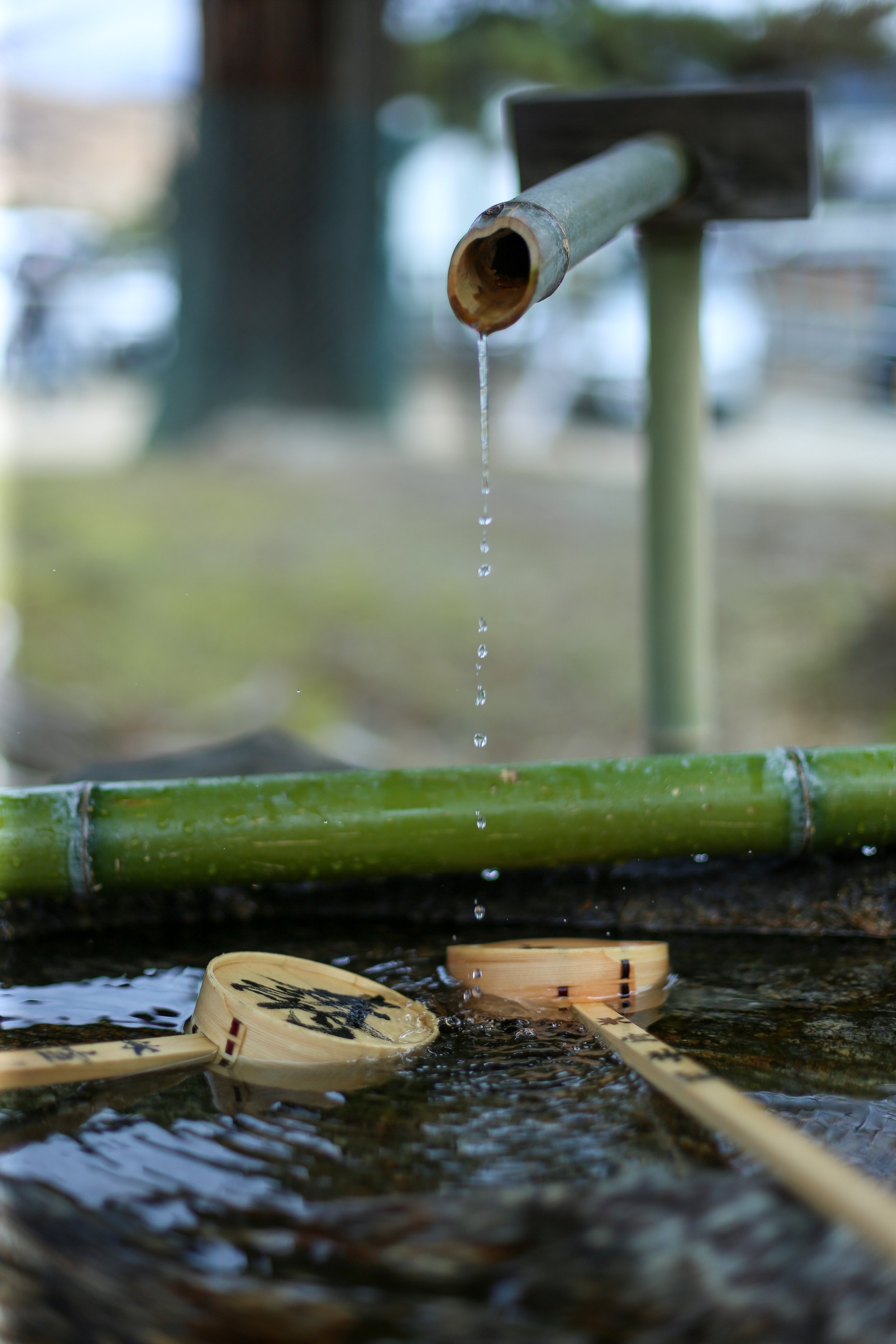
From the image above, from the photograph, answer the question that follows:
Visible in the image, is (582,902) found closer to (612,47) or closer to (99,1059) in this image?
(99,1059)

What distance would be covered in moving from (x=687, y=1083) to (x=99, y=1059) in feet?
2.58

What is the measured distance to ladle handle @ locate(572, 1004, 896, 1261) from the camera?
125 cm

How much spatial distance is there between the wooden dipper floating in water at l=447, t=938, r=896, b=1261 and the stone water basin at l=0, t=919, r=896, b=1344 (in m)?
0.04

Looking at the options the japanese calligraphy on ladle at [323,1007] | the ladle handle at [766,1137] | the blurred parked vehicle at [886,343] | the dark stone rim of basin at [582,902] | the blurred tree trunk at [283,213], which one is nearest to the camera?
the ladle handle at [766,1137]

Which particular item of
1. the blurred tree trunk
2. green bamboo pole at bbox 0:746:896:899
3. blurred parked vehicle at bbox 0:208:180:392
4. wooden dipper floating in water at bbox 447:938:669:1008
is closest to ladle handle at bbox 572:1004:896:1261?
wooden dipper floating in water at bbox 447:938:669:1008

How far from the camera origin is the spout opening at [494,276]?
1.74 m

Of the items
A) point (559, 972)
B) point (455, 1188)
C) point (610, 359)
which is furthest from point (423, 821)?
point (610, 359)

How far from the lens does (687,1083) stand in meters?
1.61

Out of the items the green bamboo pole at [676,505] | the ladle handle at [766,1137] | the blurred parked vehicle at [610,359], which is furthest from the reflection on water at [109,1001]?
the blurred parked vehicle at [610,359]

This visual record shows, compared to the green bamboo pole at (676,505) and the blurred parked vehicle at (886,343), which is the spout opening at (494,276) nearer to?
the green bamboo pole at (676,505)

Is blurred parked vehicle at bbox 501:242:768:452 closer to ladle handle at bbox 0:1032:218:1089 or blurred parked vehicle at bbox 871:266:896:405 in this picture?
blurred parked vehicle at bbox 871:266:896:405

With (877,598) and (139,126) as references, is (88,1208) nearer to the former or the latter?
(877,598)

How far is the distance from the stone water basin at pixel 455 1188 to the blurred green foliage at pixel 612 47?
888cm

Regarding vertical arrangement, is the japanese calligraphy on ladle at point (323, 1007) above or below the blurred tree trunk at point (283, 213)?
below
